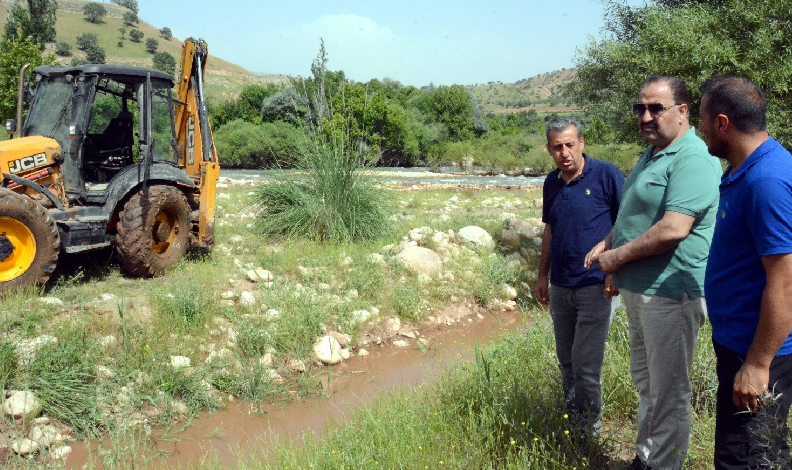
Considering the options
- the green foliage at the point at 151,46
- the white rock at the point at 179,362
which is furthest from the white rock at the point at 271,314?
the green foliage at the point at 151,46

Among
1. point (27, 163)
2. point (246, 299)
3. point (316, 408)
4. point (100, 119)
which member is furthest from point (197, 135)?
point (316, 408)

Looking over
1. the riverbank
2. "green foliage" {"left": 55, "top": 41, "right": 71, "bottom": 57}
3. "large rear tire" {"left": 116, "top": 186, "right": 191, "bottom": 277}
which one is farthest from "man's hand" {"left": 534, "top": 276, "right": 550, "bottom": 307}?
"green foliage" {"left": 55, "top": 41, "right": 71, "bottom": 57}

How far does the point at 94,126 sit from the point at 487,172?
24990mm

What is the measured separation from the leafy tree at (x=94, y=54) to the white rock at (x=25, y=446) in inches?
1844

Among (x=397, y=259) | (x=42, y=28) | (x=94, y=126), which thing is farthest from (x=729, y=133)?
(x=42, y=28)

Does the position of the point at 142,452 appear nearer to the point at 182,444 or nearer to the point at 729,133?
the point at 182,444

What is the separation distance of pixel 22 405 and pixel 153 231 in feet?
10.5

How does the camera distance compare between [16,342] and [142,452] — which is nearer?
[142,452]

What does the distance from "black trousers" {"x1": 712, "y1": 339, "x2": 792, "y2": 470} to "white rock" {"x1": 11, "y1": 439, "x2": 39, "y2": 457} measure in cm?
403

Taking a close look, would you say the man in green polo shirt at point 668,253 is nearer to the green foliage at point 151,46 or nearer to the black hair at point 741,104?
the black hair at point 741,104

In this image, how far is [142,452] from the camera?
415 centimetres

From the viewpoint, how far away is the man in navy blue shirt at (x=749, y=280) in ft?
6.86

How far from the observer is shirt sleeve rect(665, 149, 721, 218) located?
2689 mm

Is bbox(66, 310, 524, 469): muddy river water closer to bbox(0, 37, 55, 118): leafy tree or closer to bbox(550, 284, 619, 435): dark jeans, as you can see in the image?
bbox(550, 284, 619, 435): dark jeans
